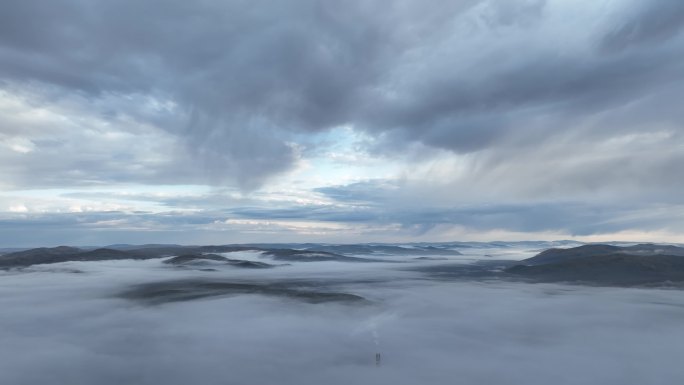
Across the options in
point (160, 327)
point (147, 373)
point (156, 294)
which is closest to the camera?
point (147, 373)

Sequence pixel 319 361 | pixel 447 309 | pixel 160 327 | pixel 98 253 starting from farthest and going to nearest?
pixel 98 253
pixel 447 309
pixel 160 327
pixel 319 361

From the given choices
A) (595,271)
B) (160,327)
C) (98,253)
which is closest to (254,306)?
(160,327)

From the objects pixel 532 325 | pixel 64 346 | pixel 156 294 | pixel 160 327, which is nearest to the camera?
pixel 64 346

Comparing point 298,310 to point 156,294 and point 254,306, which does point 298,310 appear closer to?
point 254,306

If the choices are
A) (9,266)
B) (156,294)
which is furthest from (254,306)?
(9,266)

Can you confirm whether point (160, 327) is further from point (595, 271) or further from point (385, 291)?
point (595, 271)

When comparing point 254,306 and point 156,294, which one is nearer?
point 254,306

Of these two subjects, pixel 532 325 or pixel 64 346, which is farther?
pixel 532 325

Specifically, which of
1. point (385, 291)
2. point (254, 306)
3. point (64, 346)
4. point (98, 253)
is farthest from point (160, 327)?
point (98, 253)

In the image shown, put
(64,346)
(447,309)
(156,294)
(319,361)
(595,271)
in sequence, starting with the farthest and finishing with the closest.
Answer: (595,271) < (156,294) < (447,309) < (64,346) < (319,361)
